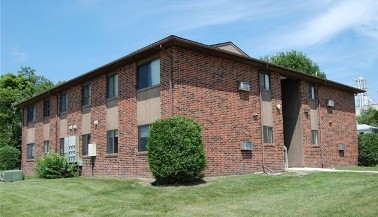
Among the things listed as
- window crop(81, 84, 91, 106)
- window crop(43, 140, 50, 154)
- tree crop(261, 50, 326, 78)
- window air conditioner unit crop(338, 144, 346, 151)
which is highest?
tree crop(261, 50, 326, 78)

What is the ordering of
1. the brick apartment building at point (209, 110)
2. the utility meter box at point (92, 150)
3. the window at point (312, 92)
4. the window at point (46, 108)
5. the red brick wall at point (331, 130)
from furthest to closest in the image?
the window at point (46, 108) < the window at point (312, 92) < the red brick wall at point (331, 130) < the utility meter box at point (92, 150) < the brick apartment building at point (209, 110)

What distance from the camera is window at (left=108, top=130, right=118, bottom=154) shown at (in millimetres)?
20406

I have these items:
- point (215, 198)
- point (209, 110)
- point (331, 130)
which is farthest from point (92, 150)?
point (331, 130)

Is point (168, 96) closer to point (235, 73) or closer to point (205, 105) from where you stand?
point (205, 105)

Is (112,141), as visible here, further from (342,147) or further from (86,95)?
(342,147)

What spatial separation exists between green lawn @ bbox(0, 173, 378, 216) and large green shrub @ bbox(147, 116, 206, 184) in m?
0.55

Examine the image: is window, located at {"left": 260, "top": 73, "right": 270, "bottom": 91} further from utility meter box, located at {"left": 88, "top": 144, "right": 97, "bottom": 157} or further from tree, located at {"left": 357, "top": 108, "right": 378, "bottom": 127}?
tree, located at {"left": 357, "top": 108, "right": 378, "bottom": 127}

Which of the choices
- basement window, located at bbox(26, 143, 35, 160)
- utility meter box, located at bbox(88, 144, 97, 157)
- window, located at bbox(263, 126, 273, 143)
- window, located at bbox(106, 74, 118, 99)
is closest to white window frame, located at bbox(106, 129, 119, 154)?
utility meter box, located at bbox(88, 144, 97, 157)

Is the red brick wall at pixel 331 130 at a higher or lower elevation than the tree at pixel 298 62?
lower

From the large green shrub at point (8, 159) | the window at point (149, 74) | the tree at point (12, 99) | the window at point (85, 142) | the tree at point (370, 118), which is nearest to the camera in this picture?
the window at point (149, 74)

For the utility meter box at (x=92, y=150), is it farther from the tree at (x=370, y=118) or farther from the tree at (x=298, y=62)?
the tree at (x=370, y=118)

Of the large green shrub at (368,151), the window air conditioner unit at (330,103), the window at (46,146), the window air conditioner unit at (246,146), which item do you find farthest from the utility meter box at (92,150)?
the large green shrub at (368,151)

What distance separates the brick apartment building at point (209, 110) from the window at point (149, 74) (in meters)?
0.04

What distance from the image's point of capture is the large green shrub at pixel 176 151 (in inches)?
584
